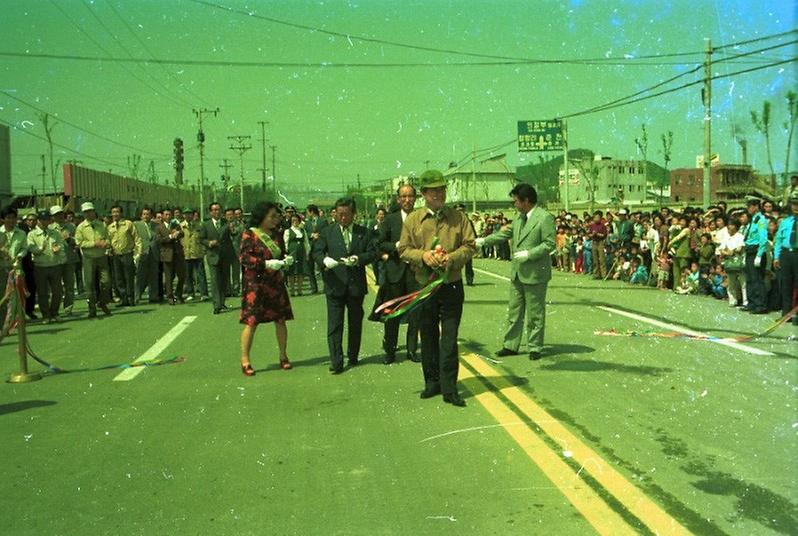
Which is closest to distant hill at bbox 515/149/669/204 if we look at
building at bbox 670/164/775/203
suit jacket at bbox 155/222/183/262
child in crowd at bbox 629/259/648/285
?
building at bbox 670/164/775/203

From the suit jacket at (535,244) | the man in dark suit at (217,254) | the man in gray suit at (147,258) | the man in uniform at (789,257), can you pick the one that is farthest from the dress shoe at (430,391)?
the man in gray suit at (147,258)

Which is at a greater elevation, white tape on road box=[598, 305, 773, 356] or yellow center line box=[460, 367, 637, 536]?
white tape on road box=[598, 305, 773, 356]

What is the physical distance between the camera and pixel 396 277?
29.8ft

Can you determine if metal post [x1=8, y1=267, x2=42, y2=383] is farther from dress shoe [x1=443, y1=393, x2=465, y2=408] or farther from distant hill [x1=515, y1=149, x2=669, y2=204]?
distant hill [x1=515, y1=149, x2=669, y2=204]

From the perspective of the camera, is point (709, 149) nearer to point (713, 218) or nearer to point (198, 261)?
point (713, 218)

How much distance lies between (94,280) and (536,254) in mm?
9204

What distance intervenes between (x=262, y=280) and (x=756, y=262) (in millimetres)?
9245

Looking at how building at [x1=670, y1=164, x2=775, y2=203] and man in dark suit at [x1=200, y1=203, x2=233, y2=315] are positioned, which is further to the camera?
building at [x1=670, y1=164, x2=775, y2=203]

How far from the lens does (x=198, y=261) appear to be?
17547 mm

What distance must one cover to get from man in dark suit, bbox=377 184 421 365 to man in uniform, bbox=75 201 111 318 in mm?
7624

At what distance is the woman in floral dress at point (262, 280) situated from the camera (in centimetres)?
873

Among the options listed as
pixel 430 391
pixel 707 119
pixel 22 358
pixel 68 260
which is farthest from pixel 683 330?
pixel 707 119

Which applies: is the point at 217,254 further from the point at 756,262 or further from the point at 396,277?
the point at 756,262

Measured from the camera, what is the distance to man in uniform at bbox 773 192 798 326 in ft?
42.3
